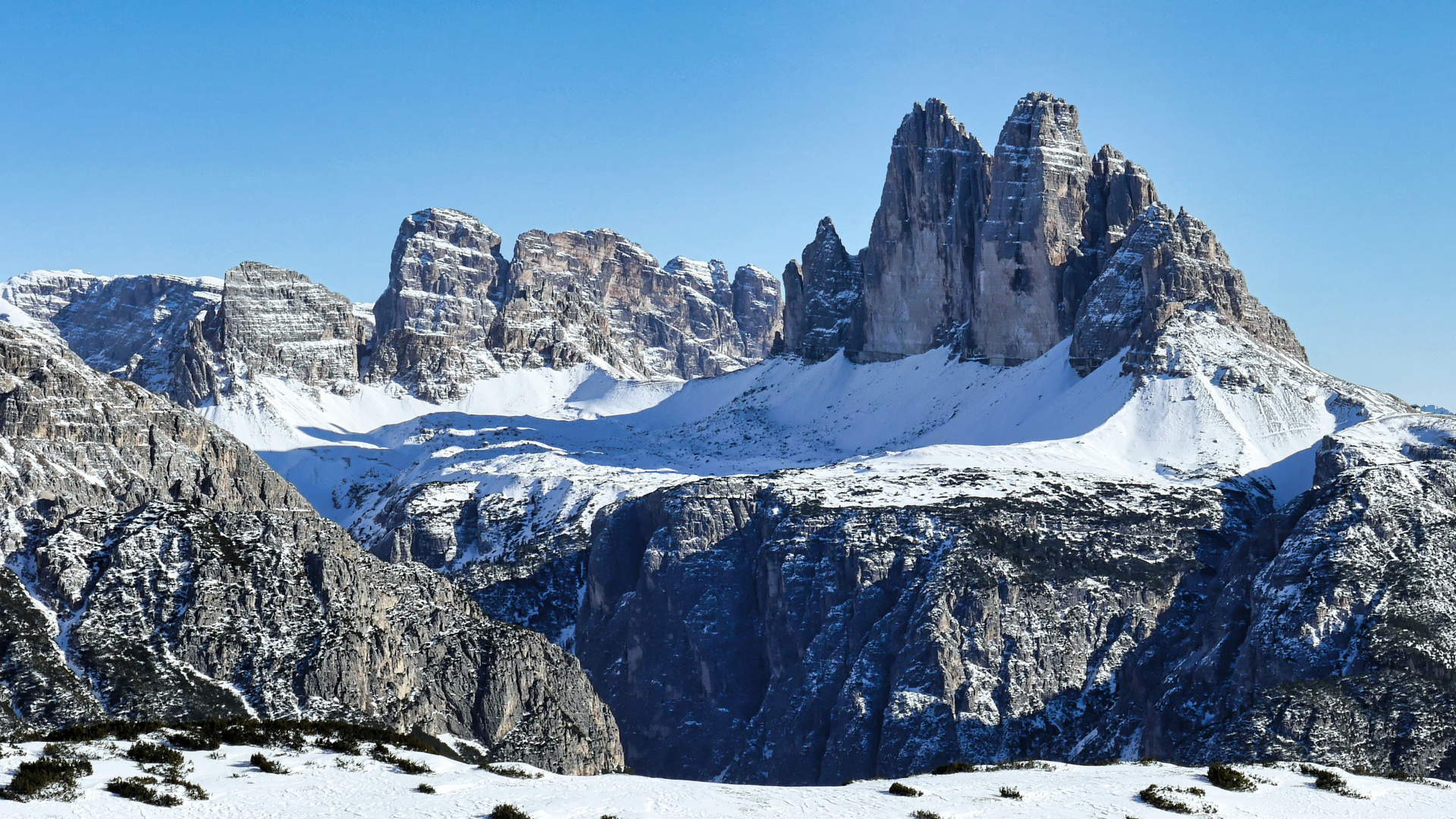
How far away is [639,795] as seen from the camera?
64.7m

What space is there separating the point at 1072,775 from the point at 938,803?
911 cm

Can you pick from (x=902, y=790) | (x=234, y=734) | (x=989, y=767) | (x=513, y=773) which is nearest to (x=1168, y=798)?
(x=902, y=790)

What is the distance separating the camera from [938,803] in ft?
217

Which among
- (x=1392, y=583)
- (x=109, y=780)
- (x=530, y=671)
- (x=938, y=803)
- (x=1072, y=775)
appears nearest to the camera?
(x=109, y=780)

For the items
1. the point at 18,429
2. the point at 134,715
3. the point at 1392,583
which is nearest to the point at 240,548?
the point at 134,715

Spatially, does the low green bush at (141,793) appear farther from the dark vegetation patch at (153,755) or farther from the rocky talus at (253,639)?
the rocky talus at (253,639)

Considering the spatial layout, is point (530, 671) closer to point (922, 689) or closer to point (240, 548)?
point (240, 548)

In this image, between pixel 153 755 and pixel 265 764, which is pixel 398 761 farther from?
pixel 153 755

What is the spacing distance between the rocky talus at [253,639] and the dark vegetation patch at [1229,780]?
8730cm

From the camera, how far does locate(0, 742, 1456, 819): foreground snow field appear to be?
197 ft

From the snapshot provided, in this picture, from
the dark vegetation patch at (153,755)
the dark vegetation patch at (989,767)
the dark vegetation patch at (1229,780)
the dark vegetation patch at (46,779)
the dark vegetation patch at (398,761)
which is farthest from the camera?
the dark vegetation patch at (989,767)

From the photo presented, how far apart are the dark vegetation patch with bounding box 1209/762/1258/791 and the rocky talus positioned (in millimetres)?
87303

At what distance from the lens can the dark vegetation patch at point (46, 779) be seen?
57219 mm

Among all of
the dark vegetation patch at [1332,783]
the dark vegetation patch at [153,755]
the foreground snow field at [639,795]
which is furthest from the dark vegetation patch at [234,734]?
the dark vegetation patch at [1332,783]
